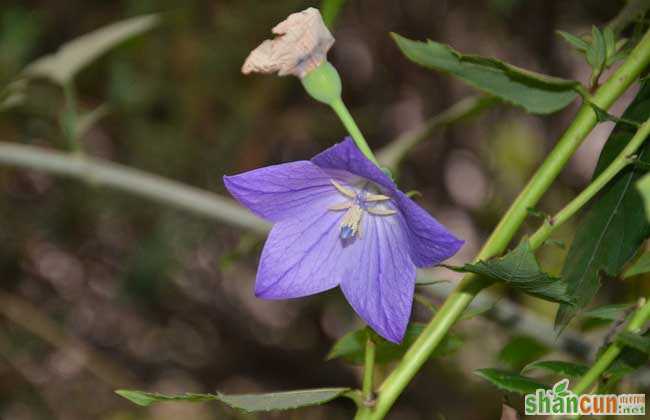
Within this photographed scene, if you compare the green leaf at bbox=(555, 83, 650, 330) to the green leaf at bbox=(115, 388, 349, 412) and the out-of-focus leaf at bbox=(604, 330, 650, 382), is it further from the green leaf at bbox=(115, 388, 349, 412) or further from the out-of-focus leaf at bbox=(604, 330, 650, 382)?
the green leaf at bbox=(115, 388, 349, 412)

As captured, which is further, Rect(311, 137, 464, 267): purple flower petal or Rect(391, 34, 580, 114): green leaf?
Rect(391, 34, 580, 114): green leaf

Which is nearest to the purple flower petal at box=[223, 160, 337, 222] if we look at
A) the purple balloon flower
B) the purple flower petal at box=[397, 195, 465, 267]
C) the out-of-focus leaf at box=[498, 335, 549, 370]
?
the purple balloon flower

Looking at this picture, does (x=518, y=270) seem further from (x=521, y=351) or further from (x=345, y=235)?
(x=521, y=351)

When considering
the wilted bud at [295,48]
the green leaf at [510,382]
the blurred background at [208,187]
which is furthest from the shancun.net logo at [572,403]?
the blurred background at [208,187]

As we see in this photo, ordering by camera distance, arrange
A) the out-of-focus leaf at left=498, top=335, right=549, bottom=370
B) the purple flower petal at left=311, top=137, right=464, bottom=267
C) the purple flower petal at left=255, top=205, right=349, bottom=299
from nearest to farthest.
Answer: the purple flower petal at left=311, top=137, right=464, bottom=267
the purple flower petal at left=255, top=205, right=349, bottom=299
the out-of-focus leaf at left=498, top=335, right=549, bottom=370

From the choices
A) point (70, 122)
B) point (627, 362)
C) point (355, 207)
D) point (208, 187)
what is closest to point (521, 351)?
point (355, 207)
